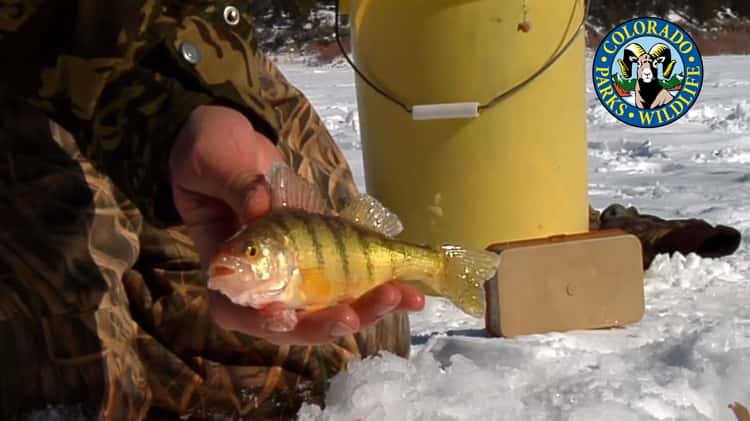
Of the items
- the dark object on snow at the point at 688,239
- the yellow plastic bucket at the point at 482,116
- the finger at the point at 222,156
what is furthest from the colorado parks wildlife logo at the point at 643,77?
the finger at the point at 222,156

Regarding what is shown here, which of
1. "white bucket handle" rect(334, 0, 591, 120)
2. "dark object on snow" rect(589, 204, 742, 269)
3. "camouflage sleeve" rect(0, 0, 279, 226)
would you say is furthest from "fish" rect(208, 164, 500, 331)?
"dark object on snow" rect(589, 204, 742, 269)

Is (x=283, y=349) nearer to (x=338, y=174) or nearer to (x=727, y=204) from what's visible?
(x=338, y=174)

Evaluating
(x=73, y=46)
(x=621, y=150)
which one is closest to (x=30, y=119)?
(x=73, y=46)

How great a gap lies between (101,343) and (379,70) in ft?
4.17

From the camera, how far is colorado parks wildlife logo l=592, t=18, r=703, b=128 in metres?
5.63

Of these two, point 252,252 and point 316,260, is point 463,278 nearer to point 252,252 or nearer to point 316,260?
point 316,260

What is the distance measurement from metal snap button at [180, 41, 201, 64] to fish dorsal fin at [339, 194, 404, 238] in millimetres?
396

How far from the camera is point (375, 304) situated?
106 cm

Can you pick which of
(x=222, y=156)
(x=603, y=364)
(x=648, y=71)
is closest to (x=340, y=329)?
(x=222, y=156)

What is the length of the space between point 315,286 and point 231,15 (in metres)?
0.69

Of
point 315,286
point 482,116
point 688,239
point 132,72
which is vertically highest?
point 132,72

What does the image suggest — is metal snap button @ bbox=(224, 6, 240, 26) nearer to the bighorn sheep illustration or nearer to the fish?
the fish

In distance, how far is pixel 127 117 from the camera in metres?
1.43

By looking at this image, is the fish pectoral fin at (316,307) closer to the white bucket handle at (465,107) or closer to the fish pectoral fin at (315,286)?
the fish pectoral fin at (315,286)
